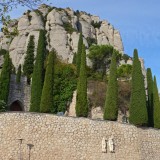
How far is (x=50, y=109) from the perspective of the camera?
1022 inches

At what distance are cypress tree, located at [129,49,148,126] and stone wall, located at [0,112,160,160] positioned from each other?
90 centimetres

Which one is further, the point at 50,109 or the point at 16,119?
the point at 50,109

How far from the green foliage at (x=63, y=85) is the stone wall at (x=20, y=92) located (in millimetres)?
4979

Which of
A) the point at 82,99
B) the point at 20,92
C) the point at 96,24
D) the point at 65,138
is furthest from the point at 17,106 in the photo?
the point at 96,24

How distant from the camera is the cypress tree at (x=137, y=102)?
84.6 ft

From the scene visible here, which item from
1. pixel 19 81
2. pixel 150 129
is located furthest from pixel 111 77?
pixel 19 81

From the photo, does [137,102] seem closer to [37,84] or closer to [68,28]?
[37,84]

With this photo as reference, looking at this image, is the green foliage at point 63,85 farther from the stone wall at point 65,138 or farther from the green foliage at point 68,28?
the green foliage at point 68,28

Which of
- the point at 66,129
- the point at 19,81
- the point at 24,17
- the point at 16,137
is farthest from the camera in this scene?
the point at 24,17

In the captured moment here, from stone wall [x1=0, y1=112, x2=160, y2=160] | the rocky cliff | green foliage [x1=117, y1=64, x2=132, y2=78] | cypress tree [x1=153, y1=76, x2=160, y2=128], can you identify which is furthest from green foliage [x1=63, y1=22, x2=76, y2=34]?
stone wall [x1=0, y1=112, x2=160, y2=160]

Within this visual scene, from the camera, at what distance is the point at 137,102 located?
2662 centimetres

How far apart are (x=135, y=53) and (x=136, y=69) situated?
77.3 inches

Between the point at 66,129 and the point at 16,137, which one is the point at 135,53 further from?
the point at 16,137

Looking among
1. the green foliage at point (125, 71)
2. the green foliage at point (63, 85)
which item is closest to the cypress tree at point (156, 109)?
the green foliage at point (63, 85)
